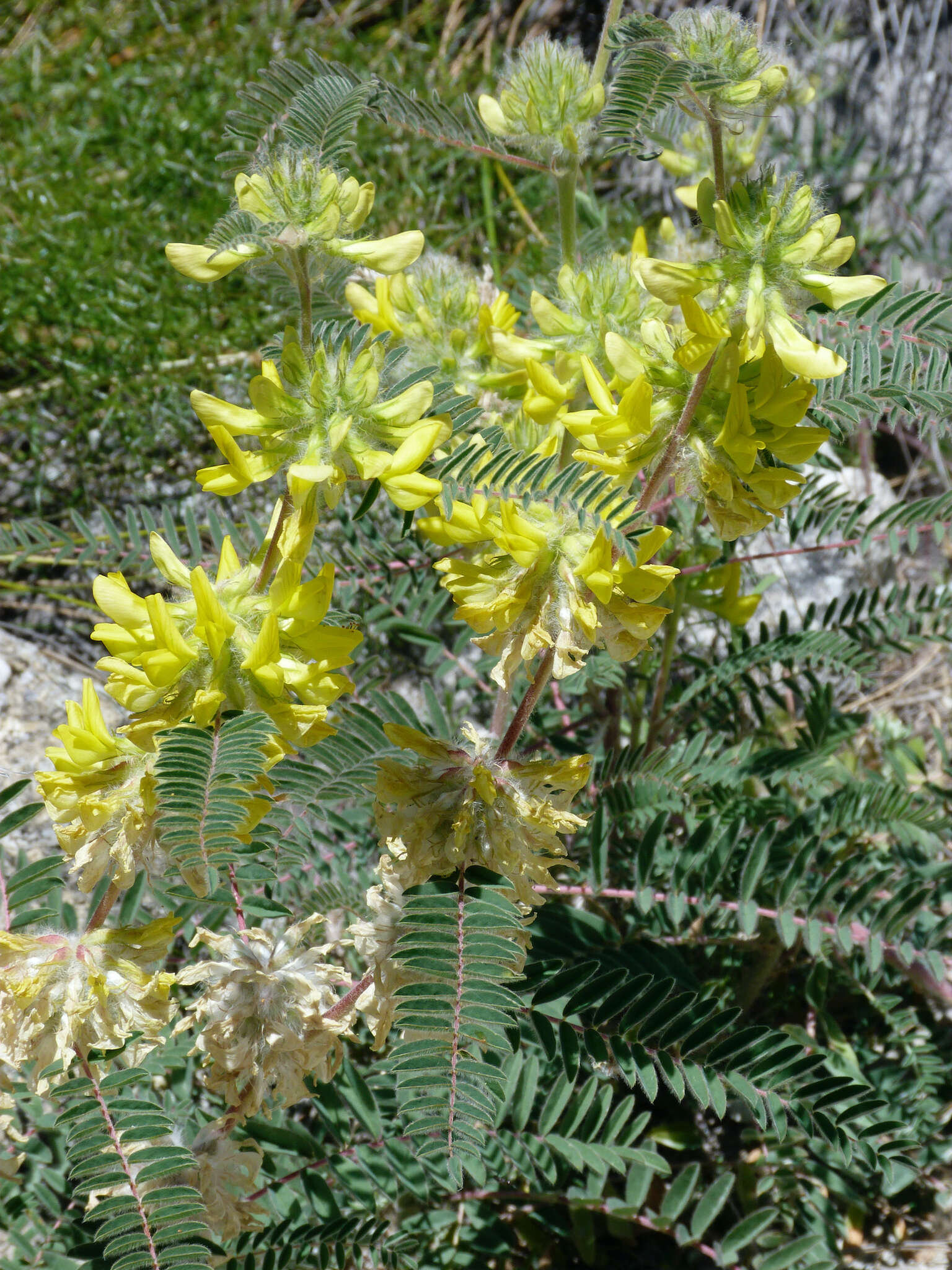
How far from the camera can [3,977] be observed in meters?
1.19

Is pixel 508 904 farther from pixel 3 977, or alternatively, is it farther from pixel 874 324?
pixel 874 324

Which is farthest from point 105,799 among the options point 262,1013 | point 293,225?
point 293,225

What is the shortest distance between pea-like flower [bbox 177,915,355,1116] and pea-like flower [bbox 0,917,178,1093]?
0.21ft

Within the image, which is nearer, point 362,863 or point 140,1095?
point 140,1095

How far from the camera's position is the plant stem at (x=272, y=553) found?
1.16 meters

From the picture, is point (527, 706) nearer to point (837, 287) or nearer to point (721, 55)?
point (837, 287)

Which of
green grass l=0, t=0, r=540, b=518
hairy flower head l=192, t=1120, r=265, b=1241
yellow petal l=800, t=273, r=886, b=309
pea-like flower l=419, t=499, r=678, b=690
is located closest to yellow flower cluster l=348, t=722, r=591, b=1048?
pea-like flower l=419, t=499, r=678, b=690

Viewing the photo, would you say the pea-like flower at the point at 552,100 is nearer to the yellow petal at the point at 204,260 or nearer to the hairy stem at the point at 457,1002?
the yellow petal at the point at 204,260

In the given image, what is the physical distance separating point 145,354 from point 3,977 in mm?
2078

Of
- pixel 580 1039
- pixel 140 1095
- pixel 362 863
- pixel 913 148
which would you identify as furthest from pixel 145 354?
pixel 913 148

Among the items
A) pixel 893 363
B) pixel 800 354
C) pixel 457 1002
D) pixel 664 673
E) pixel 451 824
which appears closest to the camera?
pixel 800 354

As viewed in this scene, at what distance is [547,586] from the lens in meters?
1.16

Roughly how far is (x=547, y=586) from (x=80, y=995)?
70cm

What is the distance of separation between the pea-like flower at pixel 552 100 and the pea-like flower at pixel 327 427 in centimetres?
63
